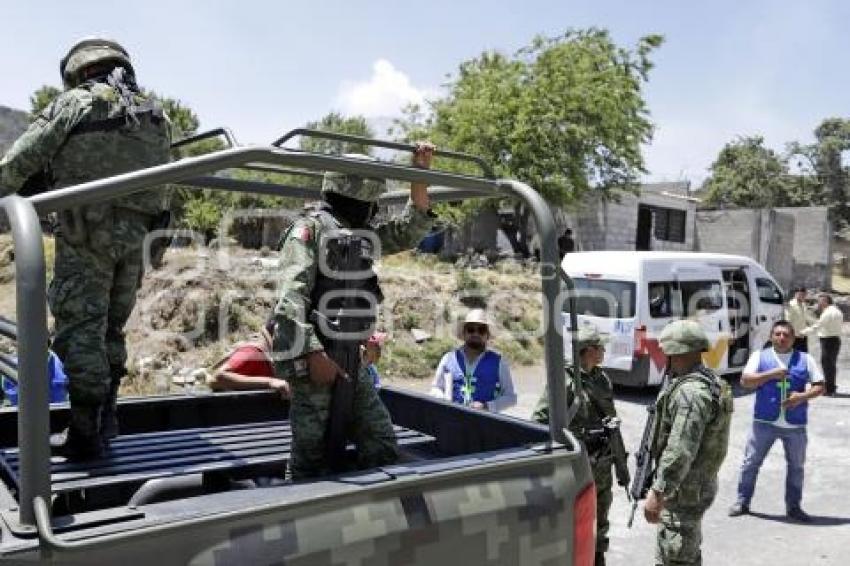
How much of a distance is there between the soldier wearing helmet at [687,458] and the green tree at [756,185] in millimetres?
42118

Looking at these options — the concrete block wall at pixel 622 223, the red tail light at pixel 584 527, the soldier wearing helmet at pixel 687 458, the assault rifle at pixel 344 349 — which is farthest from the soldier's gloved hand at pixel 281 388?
the concrete block wall at pixel 622 223

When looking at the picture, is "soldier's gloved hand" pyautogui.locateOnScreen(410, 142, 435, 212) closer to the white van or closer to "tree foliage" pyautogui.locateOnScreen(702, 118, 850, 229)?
the white van

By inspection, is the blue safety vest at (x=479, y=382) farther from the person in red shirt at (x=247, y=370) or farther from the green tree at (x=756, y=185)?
the green tree at (x=756, y=185)

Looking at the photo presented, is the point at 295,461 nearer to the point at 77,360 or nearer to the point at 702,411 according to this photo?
the point at 77,360

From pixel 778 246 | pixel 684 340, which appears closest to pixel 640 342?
pixel 684 340

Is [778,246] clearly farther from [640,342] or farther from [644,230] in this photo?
[640,342]

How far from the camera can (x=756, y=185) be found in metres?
43.4

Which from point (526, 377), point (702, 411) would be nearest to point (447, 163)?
point (526, 377)

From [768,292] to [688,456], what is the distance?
958 centimetres

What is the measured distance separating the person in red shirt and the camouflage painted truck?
791mm

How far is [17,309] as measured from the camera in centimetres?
160

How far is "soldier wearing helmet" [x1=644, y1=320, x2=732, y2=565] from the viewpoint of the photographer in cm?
381

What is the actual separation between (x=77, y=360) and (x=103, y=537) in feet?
3.55

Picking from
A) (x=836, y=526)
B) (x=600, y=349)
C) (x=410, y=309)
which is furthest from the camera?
(x=410, y=309)
